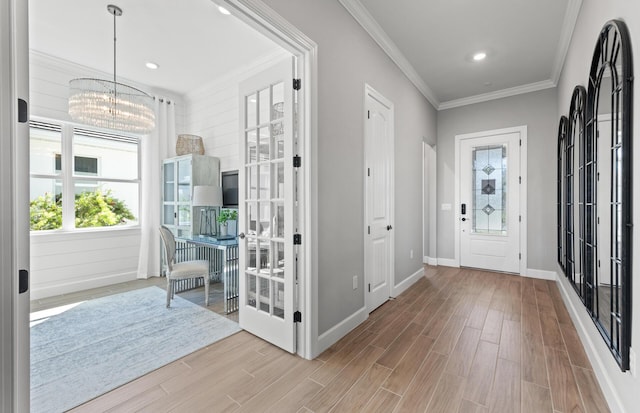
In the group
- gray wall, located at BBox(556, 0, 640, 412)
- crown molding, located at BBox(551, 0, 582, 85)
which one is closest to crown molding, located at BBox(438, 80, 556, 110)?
crown molding, located at BBox(551, 0, 582, 85)

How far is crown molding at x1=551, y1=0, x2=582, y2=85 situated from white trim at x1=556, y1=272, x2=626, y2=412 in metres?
2.72

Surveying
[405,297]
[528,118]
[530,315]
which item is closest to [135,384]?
[405,297]

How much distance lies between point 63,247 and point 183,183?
1745mm

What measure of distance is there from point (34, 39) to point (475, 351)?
223 inches

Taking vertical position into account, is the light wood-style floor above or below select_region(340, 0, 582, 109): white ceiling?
below

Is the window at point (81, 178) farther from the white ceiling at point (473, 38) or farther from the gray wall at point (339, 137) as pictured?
the white ceiling at point (473, 38)

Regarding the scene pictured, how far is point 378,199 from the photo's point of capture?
10.7 ft

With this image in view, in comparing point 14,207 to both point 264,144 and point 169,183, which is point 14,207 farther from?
point 169,183

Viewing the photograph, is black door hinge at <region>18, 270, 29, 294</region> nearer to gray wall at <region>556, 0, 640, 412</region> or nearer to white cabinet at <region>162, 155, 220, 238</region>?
gray wall at <region>556, 0, 640, 412</region>

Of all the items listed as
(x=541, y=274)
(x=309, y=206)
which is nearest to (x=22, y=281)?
(x=309, y=206)

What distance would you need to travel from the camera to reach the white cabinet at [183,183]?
435 cm

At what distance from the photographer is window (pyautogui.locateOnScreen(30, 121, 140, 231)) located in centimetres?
368

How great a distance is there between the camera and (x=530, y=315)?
2.96 meters

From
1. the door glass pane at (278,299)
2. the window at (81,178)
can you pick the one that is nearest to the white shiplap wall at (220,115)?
the window at (81,178)
